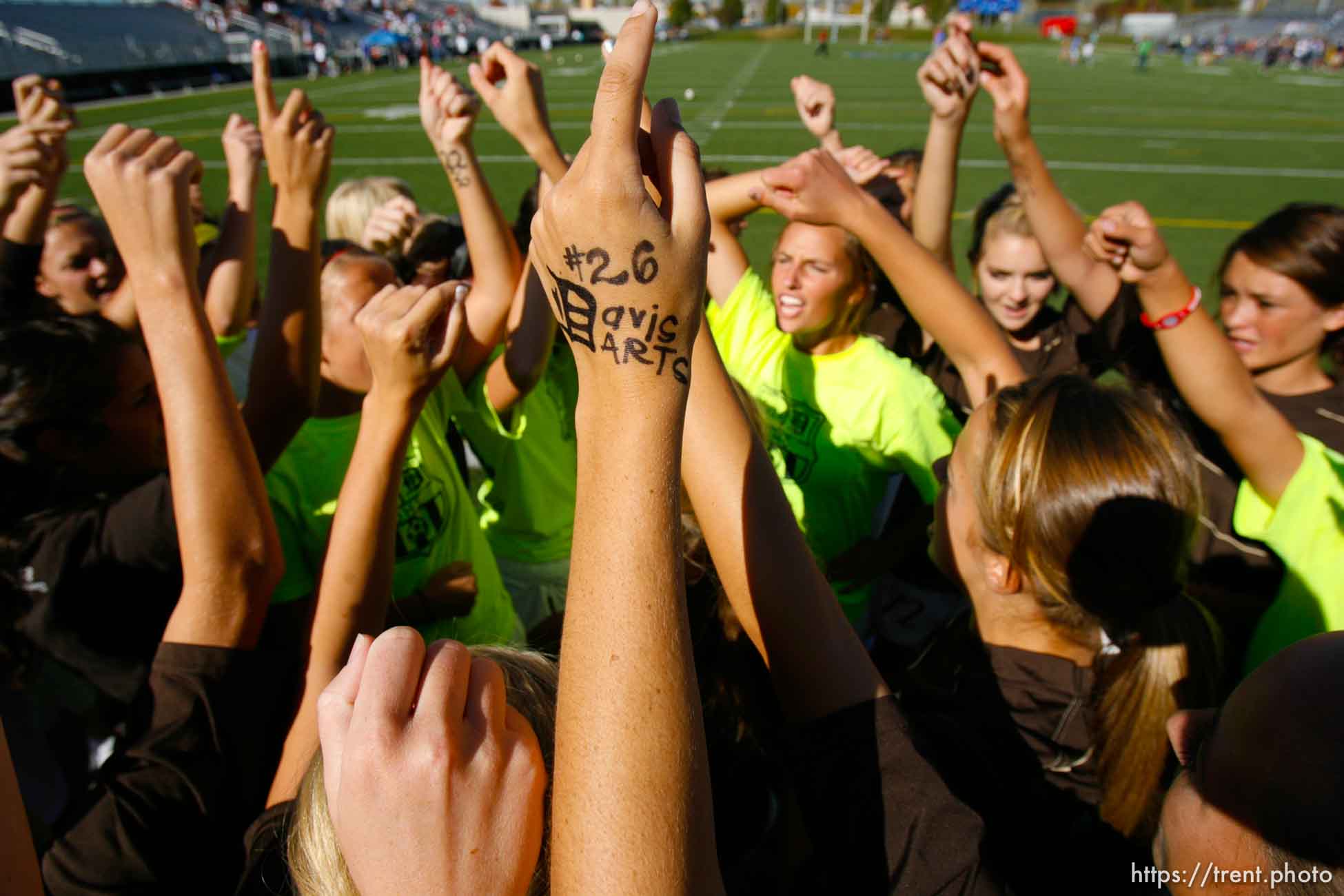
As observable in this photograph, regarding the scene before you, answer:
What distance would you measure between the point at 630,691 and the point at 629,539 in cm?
14

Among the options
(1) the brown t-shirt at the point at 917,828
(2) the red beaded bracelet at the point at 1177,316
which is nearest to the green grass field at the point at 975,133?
(2) the red beaded bracelet at the point at 1177,316

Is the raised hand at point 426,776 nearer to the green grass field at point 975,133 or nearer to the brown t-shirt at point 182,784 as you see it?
the brown t-shirt at point 182,784

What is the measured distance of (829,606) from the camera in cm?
115

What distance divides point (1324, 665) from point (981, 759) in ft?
1.89

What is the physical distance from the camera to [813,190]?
165 cm

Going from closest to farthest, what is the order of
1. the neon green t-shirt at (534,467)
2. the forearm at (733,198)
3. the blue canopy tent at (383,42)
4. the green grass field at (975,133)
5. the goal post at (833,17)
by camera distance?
the forearm at (733,198)
the neon green t-shirt at (534,467)
the green grass field at (975,133)
the blue canopy tent at (383,42)
the goal post at (833,17)

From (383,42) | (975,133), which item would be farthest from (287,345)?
(383,42)

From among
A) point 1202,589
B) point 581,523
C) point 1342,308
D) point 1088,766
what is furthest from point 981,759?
point 1342,308

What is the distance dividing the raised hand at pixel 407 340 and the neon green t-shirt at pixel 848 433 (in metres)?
1.07

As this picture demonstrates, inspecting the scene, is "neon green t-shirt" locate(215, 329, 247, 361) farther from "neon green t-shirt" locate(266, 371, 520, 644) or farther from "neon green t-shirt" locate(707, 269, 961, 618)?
"neon green t-shirt" locate(707, 269, 961, 618)

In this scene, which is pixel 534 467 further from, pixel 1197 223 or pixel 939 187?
pixel 1197 223

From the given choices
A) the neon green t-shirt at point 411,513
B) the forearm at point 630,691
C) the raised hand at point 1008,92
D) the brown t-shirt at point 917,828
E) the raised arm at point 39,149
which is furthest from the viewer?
the raised hand at point 1008,92

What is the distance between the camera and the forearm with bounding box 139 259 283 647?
4.13ft

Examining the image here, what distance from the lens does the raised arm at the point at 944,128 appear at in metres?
2.38
